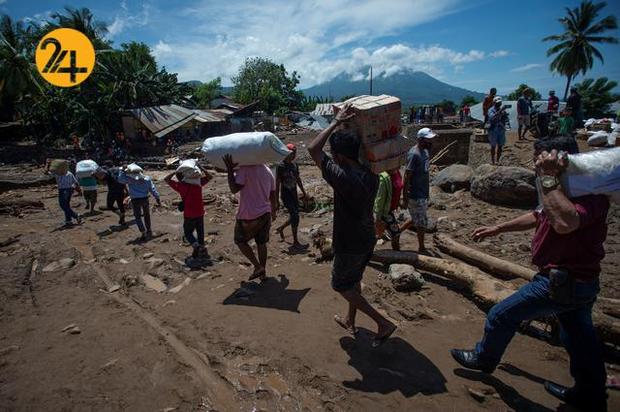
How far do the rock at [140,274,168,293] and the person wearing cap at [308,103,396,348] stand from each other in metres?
2.76

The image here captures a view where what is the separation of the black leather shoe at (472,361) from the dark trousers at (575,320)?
364mm

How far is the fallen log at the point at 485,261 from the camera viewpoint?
4270mm

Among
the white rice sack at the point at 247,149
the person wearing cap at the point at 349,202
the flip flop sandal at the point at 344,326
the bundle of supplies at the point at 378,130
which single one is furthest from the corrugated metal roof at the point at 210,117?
the person wearing cap at the point at 349,202

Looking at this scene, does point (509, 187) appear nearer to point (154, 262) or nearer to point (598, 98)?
point (154, 262)

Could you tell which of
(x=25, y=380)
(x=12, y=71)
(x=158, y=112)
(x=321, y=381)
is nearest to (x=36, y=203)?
(x=25, y=380)

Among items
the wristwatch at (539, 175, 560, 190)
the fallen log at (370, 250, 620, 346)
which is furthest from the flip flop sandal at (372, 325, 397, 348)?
the wristwatch at (539, 175, 560, 190)

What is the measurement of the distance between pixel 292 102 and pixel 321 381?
5404cm

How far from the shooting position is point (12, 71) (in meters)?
26.6

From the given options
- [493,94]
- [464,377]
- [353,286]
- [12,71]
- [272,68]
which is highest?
[272,68]

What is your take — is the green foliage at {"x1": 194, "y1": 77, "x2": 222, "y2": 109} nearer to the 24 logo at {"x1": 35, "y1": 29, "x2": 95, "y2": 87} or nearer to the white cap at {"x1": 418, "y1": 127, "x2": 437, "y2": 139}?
the 24 logo at {"x1": 35, "y1": 29, "x2": 95, "y2": 87}

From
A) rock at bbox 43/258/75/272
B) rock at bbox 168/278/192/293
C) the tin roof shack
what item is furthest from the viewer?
the tin roof shack

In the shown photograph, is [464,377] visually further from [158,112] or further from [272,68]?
[272,68]

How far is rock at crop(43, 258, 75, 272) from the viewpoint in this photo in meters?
5.44

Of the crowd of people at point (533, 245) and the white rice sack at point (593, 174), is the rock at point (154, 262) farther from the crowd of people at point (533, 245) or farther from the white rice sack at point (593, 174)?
the white rice sack at point (593, 174)
